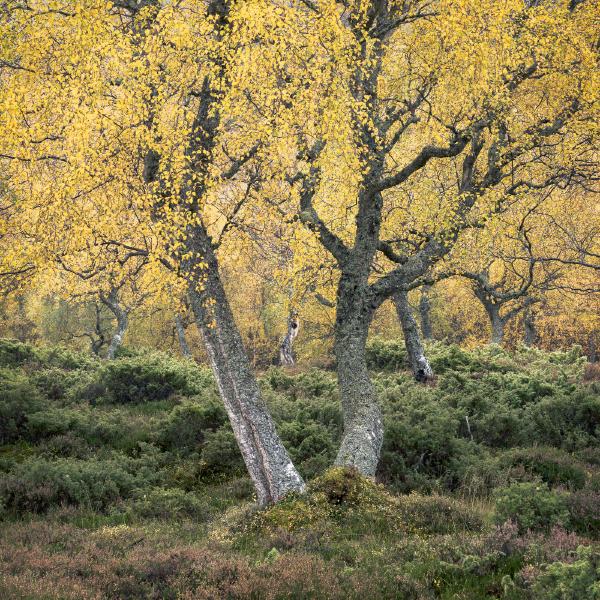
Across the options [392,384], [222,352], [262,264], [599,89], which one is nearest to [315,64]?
[222,352]

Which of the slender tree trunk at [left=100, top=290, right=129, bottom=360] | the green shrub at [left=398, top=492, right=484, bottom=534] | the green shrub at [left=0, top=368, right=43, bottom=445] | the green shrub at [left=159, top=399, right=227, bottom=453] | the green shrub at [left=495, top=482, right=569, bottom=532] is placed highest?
the slender tree trunk at [left=100, top=290, right=129, bottom=360]

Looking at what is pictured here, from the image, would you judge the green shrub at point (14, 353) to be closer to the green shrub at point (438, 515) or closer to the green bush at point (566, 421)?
the green bush at point (566, 421)

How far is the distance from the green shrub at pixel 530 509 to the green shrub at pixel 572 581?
7.00 feet

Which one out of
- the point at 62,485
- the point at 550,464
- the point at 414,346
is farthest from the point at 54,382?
the point at 550,464

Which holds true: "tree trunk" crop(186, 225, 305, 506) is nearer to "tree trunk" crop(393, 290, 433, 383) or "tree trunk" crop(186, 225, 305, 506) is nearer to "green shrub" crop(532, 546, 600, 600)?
"green shrub" crop(532, 546, 600, 600)

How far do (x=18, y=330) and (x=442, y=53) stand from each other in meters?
50.9

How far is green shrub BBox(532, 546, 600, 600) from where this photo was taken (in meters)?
6.12

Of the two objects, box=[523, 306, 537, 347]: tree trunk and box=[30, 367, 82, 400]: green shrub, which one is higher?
box=[523, 306, 537, 347]: tree trunk

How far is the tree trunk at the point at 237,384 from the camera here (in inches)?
470

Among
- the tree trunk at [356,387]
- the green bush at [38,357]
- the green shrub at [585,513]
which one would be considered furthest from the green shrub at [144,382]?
the green shrub at [585,513]

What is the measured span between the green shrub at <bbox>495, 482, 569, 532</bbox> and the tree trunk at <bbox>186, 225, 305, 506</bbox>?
3.70 m

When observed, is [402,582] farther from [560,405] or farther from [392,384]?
[392,384]

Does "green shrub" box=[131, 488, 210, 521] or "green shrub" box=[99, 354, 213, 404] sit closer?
"green shrub" box=[131, 488, 210, 521]

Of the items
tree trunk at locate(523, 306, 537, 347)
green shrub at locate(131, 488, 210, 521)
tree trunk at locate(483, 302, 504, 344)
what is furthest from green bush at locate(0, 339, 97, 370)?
tree trunk at locate(523, 306, 537, 347)
